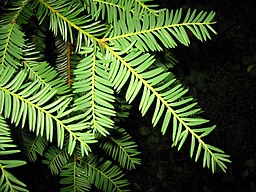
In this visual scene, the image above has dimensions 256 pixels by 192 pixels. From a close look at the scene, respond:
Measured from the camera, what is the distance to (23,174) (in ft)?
5.65

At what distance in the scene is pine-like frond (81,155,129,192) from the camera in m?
0.93

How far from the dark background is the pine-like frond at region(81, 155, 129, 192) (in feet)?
3.23

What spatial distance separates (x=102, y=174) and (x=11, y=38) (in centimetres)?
63

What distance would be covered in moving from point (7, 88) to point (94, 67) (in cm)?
18

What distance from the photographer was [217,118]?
6.98 ft

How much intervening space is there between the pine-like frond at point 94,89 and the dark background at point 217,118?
1.43 meters

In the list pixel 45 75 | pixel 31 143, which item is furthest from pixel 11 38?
pixel 31 143

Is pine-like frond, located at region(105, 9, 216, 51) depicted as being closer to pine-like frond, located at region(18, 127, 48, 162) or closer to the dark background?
pine-like frond, located at region(18, 127, 48, 162)

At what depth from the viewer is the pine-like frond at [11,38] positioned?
0.56 meters

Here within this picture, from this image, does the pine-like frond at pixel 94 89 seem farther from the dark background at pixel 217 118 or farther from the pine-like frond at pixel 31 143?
the dark background at pixel 217 118

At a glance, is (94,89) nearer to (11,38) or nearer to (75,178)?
(11,38)

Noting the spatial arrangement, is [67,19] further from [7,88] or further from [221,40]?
[221,40]

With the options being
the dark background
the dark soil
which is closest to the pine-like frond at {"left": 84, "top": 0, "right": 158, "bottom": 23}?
the dark background

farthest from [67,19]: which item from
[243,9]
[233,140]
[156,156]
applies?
[243,9]
